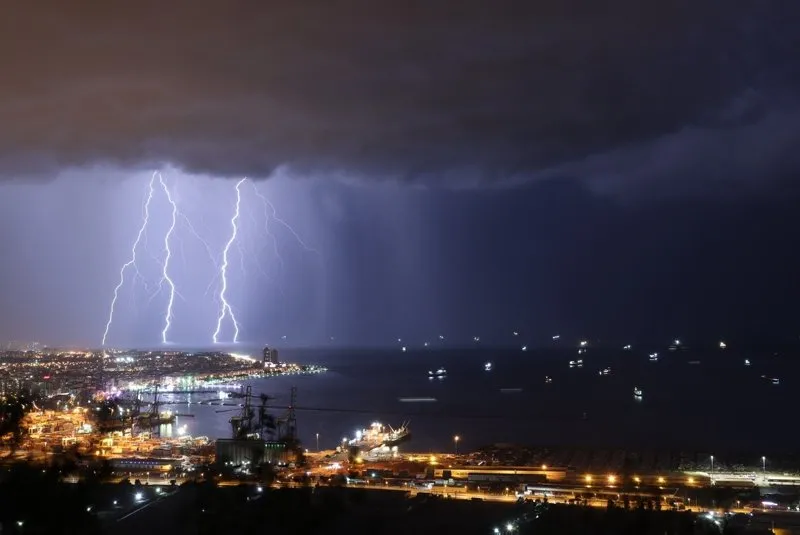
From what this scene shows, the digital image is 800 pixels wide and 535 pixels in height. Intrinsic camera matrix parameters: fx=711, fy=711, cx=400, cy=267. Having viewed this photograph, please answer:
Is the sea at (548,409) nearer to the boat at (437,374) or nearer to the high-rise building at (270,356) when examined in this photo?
the boat at (437,374)

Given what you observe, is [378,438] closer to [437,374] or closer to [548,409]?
[548,409]

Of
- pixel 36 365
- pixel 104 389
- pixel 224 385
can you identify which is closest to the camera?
pixel 104 389

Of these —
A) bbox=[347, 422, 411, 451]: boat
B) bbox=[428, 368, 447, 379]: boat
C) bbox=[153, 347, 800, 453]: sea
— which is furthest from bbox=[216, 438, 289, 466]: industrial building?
bbox=[428, 368, 447, 379]: boat

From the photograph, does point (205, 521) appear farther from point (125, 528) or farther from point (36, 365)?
point (36, 365)

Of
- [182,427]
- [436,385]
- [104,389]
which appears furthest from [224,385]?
[182,427]

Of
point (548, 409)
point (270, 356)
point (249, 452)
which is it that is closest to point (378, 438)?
point (249, 452)

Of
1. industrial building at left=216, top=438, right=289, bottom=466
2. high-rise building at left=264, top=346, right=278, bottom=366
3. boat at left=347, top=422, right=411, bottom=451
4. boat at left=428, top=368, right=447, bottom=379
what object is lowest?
boat at left=347, top=422, right=411, bottom=451

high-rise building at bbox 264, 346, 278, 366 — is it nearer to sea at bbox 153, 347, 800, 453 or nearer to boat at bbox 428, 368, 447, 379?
sea at bbox 153, 347, 800, 453
